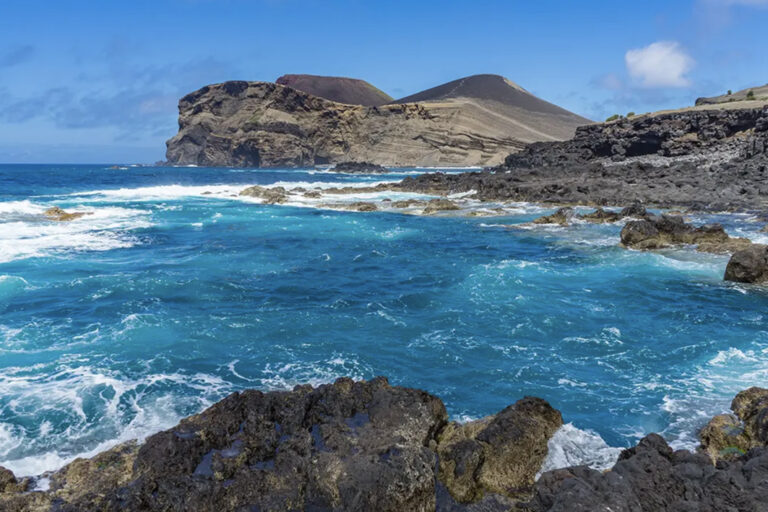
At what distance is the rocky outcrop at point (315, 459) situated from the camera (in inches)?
194

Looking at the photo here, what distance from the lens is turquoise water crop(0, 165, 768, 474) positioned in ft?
26.7

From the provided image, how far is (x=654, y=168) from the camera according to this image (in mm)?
40000

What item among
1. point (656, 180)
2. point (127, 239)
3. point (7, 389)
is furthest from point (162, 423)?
point (656, 180)

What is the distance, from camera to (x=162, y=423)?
758 cm

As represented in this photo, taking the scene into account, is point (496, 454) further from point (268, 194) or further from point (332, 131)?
point (332, 131)

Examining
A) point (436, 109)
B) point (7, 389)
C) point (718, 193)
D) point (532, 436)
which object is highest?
point (436, 109)

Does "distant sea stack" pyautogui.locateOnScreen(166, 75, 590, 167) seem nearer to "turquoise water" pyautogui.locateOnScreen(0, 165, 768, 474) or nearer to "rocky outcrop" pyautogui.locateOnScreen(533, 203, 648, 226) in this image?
"rocky outcrop" pyautogui.locateOnScreen(533, 203, 648, 226)

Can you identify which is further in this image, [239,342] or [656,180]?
[656,180]

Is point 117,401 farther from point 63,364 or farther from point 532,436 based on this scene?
point 532,436

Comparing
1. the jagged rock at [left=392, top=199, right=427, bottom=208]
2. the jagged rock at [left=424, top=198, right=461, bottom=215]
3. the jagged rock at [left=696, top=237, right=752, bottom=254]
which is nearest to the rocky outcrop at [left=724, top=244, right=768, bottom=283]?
the jagged rock at [left=696, top=237, right=752, bottom=254]

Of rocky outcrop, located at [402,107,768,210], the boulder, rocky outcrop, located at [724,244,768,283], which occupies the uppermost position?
rocky outcrop, located at [402,107,768,210]

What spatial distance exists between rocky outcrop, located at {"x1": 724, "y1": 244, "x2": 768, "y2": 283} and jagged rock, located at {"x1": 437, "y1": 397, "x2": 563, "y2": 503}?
11.1 metres

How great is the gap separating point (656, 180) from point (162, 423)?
36554 mm

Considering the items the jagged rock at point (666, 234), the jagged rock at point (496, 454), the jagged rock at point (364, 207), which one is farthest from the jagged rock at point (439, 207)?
the jagged rock at point (496, 454)
